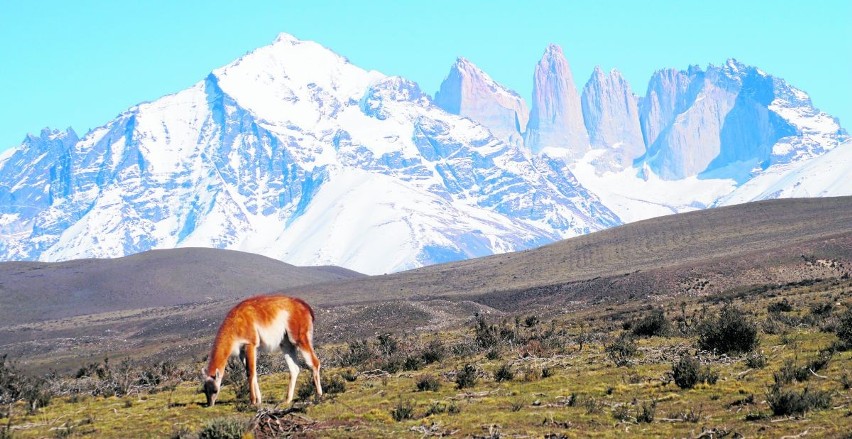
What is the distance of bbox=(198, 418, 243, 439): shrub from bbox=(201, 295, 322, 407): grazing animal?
10.1 ft

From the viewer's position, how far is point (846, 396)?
21.2 m

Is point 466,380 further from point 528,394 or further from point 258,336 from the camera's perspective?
point 258,336

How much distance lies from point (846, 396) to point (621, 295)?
256 feet

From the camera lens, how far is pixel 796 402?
65.1 ft

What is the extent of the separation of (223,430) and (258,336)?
3.80 meters

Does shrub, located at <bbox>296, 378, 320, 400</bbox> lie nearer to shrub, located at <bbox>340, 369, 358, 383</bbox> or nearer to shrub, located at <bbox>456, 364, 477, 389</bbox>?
shrub, located at <bbox>456, 364, 477, 389</bbox>

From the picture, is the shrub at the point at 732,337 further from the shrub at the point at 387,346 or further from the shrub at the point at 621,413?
the shrub at the point at 387,346

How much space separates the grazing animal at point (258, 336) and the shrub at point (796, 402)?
9913 millimetres

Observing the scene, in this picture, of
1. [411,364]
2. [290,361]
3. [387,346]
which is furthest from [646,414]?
[387,346]

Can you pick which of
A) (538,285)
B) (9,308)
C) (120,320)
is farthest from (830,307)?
(9,308)

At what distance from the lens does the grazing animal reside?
21281 mm

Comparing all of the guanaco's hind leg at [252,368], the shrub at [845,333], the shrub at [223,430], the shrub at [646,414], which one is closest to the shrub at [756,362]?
the shrub at [845,333]

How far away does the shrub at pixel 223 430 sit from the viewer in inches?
703

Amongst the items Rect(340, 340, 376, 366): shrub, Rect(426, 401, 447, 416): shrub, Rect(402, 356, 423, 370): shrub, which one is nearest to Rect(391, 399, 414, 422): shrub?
Rect(426, 401, 447, 416): shrub
